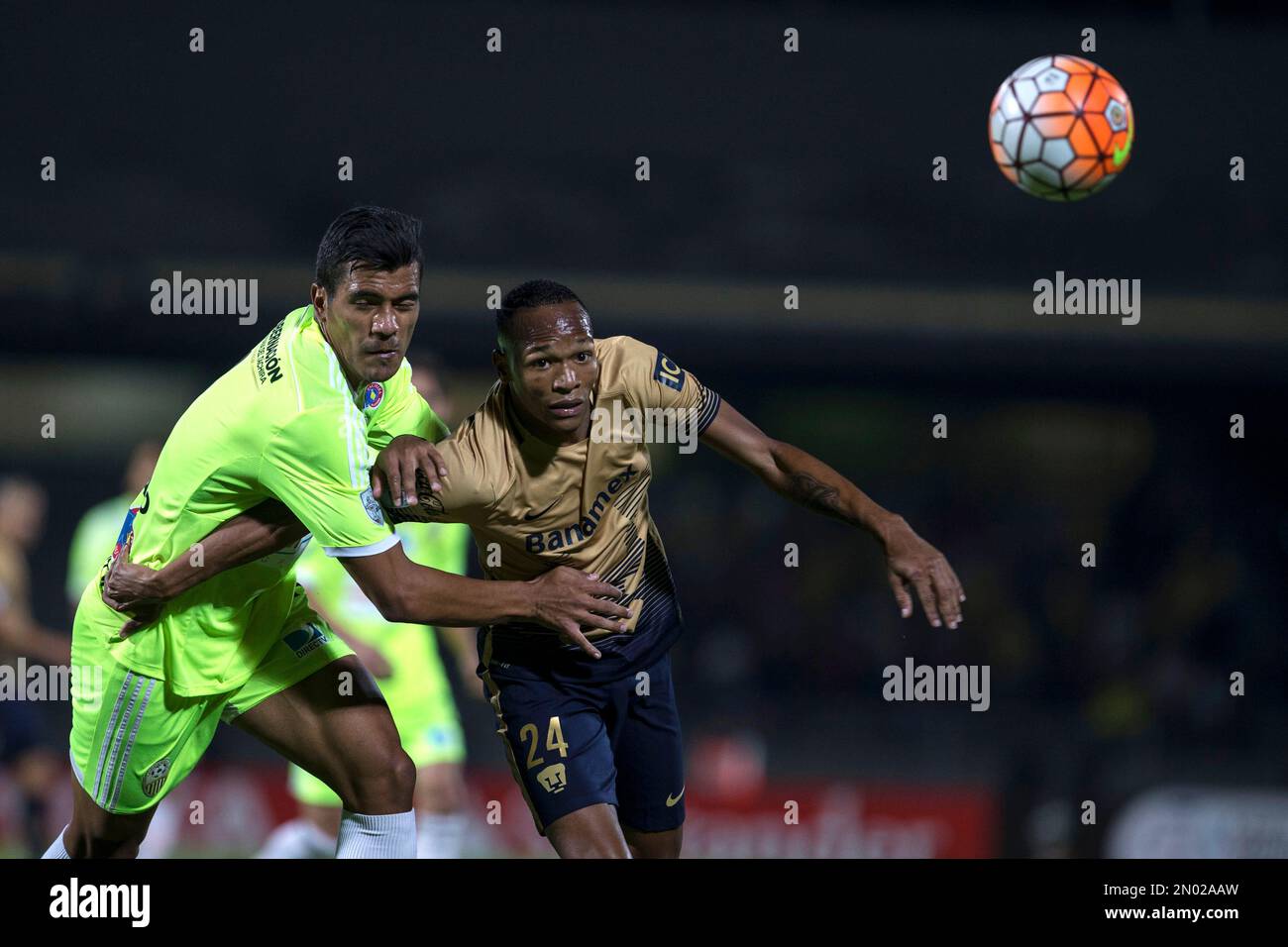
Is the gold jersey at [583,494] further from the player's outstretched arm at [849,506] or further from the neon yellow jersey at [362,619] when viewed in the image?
the neon yellow jersey at [362,619]

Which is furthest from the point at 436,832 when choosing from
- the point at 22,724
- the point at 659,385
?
the point at 22,724

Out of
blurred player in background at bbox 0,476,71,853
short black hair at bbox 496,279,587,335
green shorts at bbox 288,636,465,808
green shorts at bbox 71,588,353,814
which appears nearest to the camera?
short black hair at bbox 496,279,587,335

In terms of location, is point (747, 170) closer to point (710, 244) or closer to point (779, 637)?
point (710, 244)

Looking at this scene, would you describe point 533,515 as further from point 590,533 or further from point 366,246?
point 366,246

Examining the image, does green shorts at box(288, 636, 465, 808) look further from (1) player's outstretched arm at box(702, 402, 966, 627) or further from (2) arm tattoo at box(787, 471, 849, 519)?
(2) arm tattoo at box(787, 471, 849, 519)

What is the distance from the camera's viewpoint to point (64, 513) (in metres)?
11.3

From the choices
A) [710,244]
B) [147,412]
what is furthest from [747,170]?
[147,412]

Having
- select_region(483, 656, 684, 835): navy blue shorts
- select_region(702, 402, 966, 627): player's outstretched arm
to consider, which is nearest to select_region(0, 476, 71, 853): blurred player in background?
select_region(483, 656, 684, 835): navy blue shorts

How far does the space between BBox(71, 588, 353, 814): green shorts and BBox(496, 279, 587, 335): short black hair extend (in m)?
1.03

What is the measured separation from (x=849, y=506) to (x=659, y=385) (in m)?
0.62

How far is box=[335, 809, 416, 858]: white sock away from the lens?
13.0ft

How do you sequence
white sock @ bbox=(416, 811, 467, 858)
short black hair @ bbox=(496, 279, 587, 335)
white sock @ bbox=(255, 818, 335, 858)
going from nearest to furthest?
short black hair @ bbox=(496, 279, 587, 335)
white sock @ bbox=(416, 811, 467, 858)
white sock @ bbox=(255, 818, 335, 858)

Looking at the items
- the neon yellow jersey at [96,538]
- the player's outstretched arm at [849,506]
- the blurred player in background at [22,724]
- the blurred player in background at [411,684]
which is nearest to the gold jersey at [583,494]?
the player's outstretched arm at [849,506]

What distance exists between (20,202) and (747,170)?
565cm
